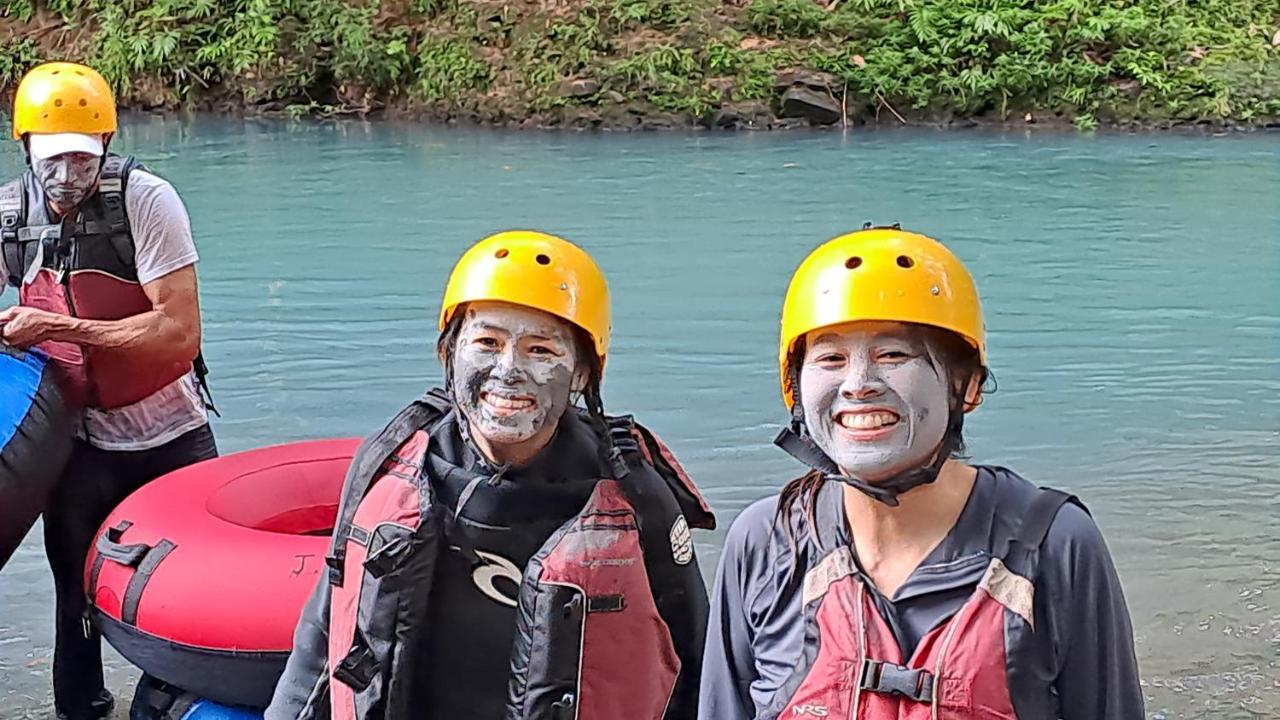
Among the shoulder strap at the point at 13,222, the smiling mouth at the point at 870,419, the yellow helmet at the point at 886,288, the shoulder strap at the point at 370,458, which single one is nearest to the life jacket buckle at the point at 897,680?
the smiling mouth at the point at 870,419

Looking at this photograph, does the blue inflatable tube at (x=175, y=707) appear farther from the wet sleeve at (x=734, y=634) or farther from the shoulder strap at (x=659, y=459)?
the wet sleeve at (x=734, y=634)

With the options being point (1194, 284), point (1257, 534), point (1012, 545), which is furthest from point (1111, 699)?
point (1194, 284)

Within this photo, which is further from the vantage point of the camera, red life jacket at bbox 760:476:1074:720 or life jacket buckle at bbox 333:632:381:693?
life jacket buckle at bbox 333:632:381:693

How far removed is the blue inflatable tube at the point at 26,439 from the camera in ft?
11.6

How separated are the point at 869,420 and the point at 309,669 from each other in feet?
3.41

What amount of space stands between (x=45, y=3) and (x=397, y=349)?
608 inches

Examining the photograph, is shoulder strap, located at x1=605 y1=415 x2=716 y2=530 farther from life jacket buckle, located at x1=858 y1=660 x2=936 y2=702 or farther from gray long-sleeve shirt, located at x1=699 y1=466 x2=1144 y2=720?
life jacket buckle, located at x1=858 y1=660 x2=936 y2=702

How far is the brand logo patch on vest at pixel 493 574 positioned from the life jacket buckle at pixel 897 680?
0.68 meters

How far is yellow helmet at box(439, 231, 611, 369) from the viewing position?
95.2 inches

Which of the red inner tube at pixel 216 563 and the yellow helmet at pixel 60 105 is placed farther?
the yellow helmet at pixel 60 105

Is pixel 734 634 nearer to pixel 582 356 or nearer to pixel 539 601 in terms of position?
pixel 539 601

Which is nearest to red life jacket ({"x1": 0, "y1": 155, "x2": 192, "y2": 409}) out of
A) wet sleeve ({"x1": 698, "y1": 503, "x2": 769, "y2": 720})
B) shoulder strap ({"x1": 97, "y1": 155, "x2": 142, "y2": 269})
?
shoulder strap ({"x1": 97, "y1": 155, "x2": 142, "y2": 269})

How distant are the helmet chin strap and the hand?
2.09 m

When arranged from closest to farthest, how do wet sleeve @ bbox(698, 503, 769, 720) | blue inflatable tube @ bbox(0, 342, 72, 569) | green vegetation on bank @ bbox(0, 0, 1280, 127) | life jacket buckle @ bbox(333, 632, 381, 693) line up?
wet sleeve @ bbox(698, 503, 769, 720)
life jacket buckle @ bbox(333, 632, 381, 693)
blue inflatable tube @ bbox(0, 342, 72, 569)
green vegetation on bank @ bbox(0, 0, 1280, 127)
